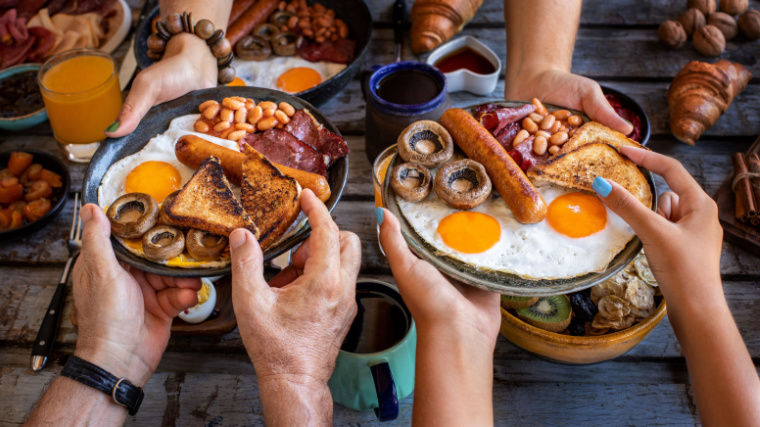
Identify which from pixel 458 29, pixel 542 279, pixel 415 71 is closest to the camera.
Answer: pixel 542 279

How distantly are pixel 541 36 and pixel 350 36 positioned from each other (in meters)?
1.04

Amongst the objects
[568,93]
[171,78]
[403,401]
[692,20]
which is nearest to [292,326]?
[403,401]

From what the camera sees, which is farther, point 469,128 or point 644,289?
point 469,128

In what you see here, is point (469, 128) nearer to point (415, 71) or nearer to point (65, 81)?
point (415, 71)

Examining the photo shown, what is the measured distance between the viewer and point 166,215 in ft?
5.33

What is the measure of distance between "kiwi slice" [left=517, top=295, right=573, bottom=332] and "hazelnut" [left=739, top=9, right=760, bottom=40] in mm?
2069

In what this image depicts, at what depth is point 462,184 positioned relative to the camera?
1.73 meters

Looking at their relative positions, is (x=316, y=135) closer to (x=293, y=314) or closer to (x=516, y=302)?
(x=293, y=314)

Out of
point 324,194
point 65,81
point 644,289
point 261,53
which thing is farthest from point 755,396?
point 65,81

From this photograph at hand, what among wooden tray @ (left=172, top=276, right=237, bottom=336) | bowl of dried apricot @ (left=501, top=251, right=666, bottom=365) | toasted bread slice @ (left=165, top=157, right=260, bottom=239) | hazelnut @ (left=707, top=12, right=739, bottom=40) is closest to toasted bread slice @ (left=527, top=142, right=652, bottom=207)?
bowl of dried apricot @ (left=501, top=251, right=666, bottom=365)

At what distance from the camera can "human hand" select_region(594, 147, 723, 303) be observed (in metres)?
1.48

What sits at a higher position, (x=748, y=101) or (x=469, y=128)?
(x=469, y=128)

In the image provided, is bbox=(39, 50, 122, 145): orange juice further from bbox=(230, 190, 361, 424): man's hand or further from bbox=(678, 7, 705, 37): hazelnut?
bbox=(678, 7, 705, 37): hazelnut

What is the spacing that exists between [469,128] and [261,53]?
140 centimetres
